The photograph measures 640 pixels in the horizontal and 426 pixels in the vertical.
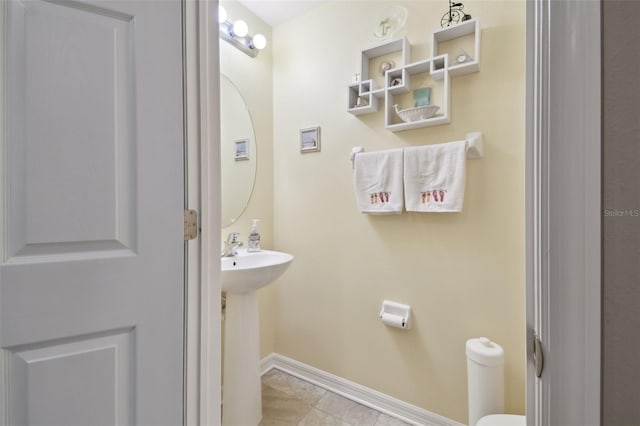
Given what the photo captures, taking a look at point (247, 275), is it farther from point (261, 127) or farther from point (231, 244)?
point (261, 127)

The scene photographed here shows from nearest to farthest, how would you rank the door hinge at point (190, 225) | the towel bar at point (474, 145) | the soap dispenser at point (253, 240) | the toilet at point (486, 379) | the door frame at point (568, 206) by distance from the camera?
the door frame at point (568, 206)
the door hinge at point (190, 225)
the toilet at point (486, 379)
the towel bar at point (474, 145)
the soap dispenser at point (253, 240)

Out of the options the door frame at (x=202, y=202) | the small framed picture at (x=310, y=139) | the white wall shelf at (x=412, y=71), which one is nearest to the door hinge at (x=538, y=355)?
the door frame at (x=202, y=202)

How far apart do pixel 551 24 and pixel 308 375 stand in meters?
2.15

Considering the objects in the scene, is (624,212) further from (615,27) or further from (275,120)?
(275,120)

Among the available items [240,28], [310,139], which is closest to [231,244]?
[310,139]

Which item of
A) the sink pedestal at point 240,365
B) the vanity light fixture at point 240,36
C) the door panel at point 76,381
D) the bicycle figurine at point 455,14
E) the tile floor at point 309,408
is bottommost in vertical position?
the tile floor at point 309,408

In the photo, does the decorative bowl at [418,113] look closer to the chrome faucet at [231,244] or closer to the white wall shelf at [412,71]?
the white wall shelf at [412,71]

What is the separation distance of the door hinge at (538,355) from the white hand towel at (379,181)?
3.80 feet

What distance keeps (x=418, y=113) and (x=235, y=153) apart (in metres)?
1.12

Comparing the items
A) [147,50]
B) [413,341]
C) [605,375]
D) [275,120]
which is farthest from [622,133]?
[275,120]

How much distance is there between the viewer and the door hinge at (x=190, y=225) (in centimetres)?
84

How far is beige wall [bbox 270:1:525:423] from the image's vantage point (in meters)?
1.39

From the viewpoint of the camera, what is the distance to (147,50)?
0.77m

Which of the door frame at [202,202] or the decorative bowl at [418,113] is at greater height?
the decorative bowl at [418,113]
